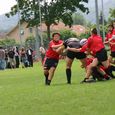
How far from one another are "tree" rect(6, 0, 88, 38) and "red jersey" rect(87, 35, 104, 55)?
161ft

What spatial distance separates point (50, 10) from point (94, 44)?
5092cm

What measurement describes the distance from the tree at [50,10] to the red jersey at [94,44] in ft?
161

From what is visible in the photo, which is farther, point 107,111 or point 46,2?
point 46,2

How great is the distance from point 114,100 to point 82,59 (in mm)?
6130

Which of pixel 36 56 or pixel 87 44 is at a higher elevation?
pixel 87 44

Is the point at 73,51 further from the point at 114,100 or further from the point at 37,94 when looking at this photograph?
the point at 114,100

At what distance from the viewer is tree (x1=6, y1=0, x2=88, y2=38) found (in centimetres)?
6706

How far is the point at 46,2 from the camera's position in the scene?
6844cm

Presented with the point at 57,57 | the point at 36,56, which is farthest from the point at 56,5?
the point at 57,57

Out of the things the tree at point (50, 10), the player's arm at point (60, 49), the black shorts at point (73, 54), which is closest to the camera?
the player's arm at point (60, 49)

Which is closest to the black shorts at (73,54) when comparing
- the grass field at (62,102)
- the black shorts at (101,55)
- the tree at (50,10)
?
the black shorts at (101,55)

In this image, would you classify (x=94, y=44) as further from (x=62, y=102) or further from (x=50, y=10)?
(x=50, y=10)

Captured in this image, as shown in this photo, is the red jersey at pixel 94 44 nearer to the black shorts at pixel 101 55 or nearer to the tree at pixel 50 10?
the black shorts at pixel 101 55

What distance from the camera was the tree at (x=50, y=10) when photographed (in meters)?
67.1
